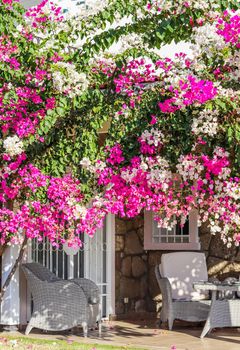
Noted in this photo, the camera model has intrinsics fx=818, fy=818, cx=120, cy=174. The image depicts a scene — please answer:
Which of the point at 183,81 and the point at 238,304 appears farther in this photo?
the point at 238,304

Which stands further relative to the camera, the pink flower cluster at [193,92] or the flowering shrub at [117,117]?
the flowering shrub at [117,117]

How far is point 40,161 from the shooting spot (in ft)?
26.0

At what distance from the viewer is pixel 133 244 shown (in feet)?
43.1

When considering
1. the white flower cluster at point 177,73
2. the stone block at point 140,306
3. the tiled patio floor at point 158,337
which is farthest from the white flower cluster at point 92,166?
the stone block at point 140,306

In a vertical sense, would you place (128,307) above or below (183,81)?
below

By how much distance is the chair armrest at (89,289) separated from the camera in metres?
10.8

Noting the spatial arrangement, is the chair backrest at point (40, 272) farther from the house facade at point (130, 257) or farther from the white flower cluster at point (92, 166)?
the white flower cluster at point (92, 166)

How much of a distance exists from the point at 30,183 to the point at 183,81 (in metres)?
1.91

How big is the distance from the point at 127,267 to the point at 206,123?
6.56 meters

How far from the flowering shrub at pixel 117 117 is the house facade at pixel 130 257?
146 inches

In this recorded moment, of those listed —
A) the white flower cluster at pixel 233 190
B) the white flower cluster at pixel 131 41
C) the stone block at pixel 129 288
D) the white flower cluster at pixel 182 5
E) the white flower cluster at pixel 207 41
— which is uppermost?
the white flower cluster at pixel 182 5

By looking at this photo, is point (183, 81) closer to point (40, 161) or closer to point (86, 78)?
point (86, 78)

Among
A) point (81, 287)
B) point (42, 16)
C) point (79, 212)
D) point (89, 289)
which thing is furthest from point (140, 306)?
point (42, 16)

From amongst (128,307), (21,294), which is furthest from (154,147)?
(128,307)
